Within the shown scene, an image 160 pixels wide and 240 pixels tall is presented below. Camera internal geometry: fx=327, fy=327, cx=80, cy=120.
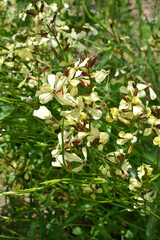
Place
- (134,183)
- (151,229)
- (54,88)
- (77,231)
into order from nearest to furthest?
(54,88) < (134,183) < (151,229) < (77,231)

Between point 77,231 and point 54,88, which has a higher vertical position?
point 54,88

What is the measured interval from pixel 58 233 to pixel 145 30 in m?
1.89

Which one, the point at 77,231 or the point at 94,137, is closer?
the point at 94,137

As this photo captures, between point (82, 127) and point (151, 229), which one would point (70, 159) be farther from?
point (151, 229)

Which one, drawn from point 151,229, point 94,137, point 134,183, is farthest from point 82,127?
point 151,229

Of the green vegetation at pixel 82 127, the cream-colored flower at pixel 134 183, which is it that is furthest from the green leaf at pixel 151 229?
the cream-colored flower at pixel 134 183

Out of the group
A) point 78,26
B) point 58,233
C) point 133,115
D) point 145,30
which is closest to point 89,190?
point 58,233

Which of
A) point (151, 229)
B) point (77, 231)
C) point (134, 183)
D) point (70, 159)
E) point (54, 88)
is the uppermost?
point (54, 88)

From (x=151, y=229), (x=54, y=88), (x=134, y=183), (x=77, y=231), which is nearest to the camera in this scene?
(x=54, y=88)

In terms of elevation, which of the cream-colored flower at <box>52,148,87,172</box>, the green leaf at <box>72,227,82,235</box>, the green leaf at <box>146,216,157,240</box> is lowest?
the green leaf at <box>72,227,82,235</box>

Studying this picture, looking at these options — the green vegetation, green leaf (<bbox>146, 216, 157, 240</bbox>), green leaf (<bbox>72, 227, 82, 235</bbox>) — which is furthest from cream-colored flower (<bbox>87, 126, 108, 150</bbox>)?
green leaf (<bbox>72, 227, 82, 235</bbox>)

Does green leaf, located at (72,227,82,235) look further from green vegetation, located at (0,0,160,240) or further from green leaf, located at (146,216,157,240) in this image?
green leaf, located at (146,216,157,240)

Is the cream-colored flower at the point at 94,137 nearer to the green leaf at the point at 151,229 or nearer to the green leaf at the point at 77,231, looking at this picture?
the green leaf at the point at 151,229

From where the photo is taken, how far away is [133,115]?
75cm
